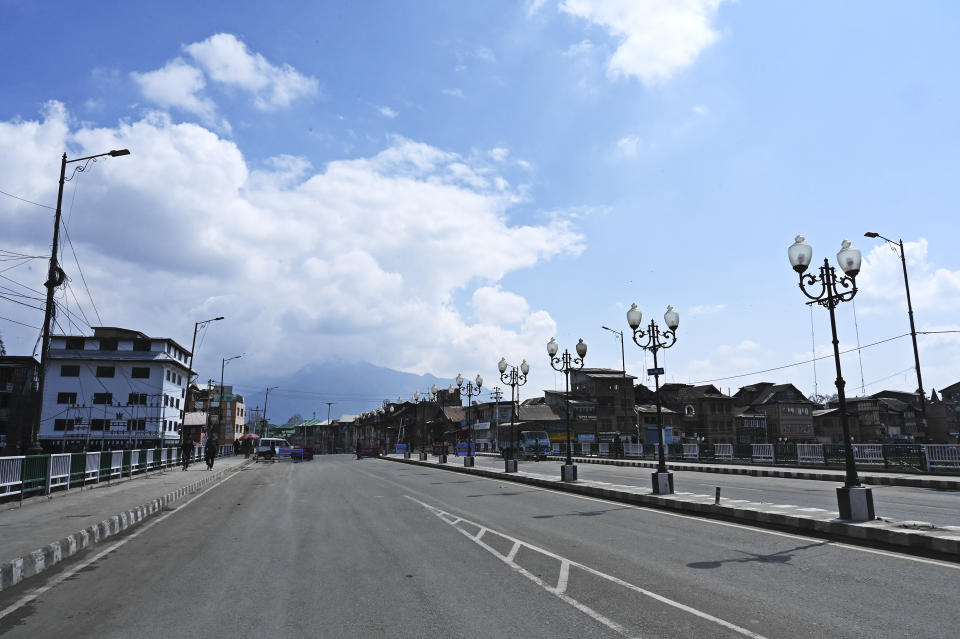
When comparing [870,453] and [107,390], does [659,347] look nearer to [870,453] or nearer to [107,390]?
[870,453]

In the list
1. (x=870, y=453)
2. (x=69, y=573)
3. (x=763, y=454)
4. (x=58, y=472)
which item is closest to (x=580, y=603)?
(x=69, y=573)

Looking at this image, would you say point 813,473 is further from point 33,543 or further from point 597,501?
point 33,543

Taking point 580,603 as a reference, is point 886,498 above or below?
below

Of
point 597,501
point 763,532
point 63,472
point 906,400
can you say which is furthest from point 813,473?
point 906,400

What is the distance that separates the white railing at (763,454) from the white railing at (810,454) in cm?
160

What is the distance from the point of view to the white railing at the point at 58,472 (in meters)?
18.1

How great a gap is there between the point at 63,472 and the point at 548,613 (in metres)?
20.0

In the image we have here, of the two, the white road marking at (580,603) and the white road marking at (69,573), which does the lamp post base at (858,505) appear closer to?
the white road marking at (580,603)

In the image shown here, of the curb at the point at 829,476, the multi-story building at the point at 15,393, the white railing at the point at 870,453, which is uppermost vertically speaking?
the multi-story building at the point at 15,393

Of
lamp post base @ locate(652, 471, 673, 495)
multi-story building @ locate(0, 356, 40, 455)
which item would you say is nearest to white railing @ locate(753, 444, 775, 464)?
lamp post base @ locate(652, 471, 673, 495)

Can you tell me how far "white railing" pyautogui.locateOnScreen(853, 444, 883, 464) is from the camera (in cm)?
2619

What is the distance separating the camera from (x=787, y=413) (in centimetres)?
8381

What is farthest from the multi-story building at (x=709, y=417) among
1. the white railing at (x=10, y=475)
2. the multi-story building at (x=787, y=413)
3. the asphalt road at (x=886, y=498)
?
the white railing at (x=10, y=475)

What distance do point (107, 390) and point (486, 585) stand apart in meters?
79.9
